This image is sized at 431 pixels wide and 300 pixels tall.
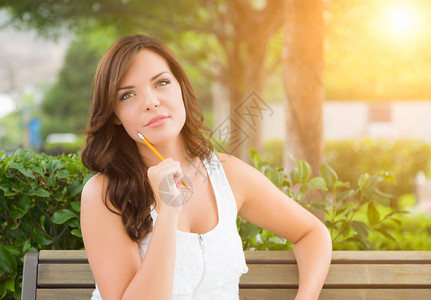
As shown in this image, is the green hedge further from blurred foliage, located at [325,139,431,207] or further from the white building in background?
the white building in background

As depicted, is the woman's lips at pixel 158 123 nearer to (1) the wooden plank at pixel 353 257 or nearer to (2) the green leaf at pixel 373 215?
(1) the wooden plank at pixel 353 257

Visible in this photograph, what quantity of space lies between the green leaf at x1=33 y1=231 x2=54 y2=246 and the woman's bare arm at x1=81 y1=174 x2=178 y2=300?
2.17ft

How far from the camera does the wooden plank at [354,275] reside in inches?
87.7

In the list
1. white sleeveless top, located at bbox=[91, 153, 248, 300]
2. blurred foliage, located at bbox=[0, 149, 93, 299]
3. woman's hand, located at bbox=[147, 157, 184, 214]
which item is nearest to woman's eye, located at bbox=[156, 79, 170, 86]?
woman's hand, located at bbox=[147, 157, 184, 214]

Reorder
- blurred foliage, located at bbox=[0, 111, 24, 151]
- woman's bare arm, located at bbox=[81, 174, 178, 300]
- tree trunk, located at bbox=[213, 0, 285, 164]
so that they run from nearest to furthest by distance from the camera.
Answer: woman's bare arm, located at bbox=[81, 174, 178, 300] → tree trunk, located at bbox=[213, 0, 285, 164] → blurred foliage, located at bbox=[0, 111, 24, 151]

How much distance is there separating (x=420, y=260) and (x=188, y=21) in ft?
28.2

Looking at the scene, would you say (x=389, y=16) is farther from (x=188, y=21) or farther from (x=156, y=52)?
(x=156, y=52)

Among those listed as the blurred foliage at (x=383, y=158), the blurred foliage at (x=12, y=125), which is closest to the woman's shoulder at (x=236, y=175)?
the blurred foliage at (x=383, y=158)

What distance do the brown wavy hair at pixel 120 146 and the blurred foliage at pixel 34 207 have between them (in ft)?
1.25

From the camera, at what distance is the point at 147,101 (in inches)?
77.2

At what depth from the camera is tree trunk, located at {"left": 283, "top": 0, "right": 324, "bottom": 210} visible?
180 inches

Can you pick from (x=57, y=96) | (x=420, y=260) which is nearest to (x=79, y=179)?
(x=420, y=260)

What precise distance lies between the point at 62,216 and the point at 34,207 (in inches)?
8.2

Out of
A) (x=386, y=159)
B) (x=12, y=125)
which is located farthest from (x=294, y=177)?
(x=12, y=125)
